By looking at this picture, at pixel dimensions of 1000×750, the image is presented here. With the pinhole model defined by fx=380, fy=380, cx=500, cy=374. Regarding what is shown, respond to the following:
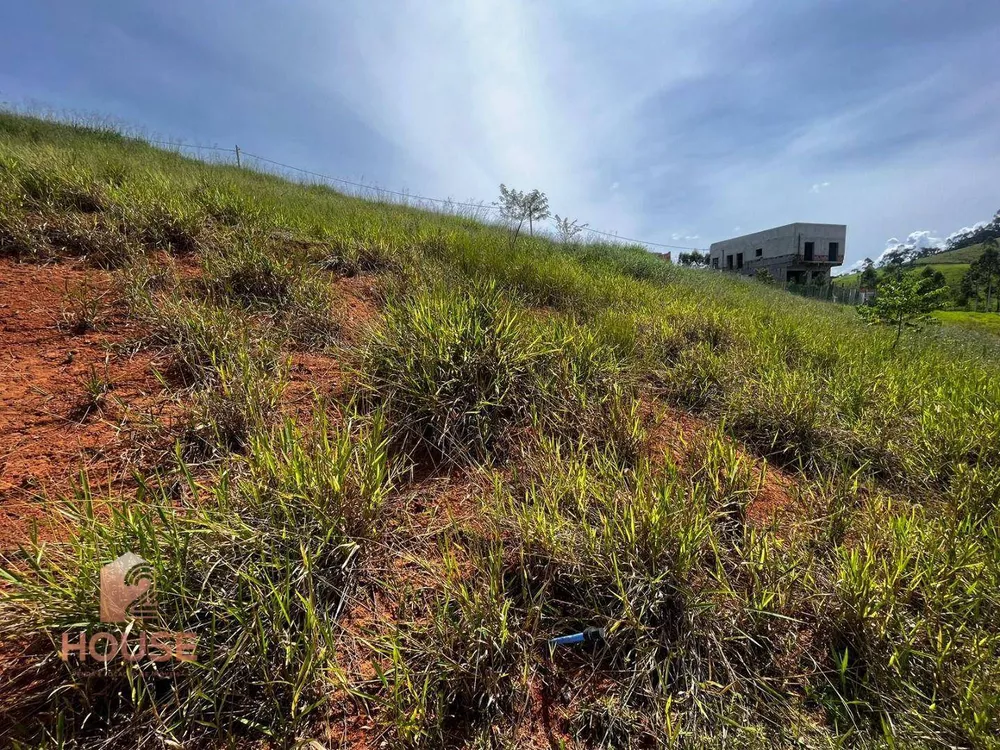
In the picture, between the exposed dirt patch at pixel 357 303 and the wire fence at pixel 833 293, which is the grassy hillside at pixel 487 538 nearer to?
the exposed dirt patch at pixel 357 303

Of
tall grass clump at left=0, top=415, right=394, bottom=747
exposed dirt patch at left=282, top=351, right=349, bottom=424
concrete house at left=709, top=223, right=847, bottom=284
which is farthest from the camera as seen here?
concrete house at left=709, top=223, right=847, bottom=284

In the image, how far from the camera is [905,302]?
4.39 m

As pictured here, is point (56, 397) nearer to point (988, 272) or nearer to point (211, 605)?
point (211, 605)

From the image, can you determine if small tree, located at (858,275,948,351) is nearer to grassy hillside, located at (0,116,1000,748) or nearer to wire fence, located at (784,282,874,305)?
grassy hillside, located at (0,116,1000,748)

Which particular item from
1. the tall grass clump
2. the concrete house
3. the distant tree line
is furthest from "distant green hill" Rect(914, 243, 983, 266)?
the tall grass clump

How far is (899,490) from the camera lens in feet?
6.45

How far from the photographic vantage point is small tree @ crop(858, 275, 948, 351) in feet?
14.4

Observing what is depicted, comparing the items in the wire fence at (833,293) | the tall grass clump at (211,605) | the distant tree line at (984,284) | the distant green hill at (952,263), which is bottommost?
the tall grass clump at (211,605)

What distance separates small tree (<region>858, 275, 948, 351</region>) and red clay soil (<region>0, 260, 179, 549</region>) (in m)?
6.45

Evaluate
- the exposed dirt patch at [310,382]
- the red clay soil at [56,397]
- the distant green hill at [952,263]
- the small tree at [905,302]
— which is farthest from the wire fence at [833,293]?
the distant green hill at [952,263]

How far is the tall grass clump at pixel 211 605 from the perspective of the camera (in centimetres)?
89

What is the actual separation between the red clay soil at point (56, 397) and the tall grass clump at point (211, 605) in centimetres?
15

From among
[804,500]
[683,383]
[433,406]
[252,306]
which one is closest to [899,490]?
[804,500]

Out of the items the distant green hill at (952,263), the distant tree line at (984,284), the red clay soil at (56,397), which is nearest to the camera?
the red clay soil at (56,397)
